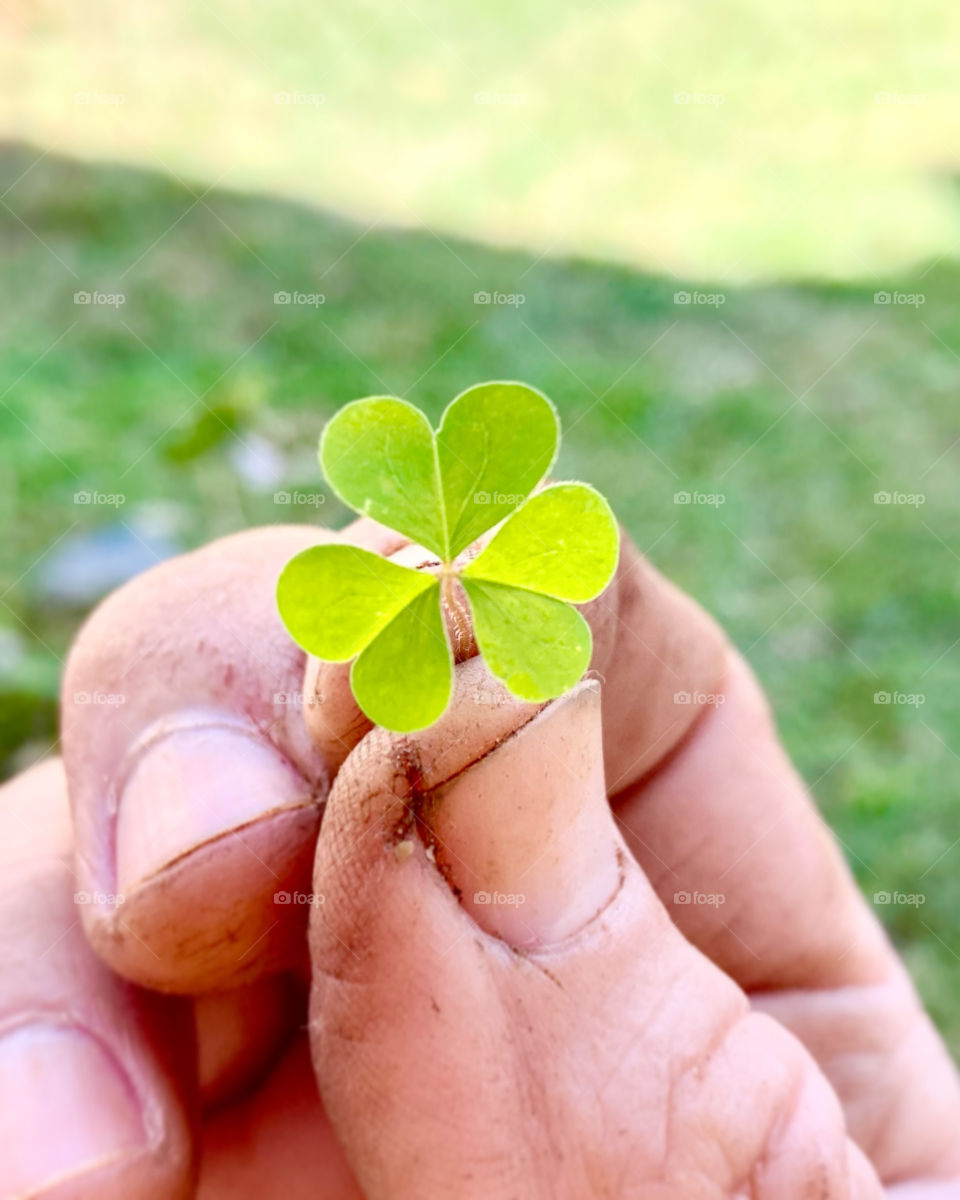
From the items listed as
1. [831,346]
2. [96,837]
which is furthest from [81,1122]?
[831,346]

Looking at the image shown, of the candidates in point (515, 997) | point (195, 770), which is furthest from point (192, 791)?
point (515, 997)

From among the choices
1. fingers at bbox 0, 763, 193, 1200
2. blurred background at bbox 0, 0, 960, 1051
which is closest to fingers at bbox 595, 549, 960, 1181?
fingers at bbox 0, 763, 193, 1200

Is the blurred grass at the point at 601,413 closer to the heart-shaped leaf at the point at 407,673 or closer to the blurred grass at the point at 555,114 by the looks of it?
the blurred grass at the point at 555,114

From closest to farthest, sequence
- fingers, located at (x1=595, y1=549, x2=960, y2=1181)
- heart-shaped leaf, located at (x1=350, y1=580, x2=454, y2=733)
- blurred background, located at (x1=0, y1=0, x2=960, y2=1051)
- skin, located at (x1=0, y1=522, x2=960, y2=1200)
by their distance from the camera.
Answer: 1. heart-shaped leaf, located at (x1=350, y1=580, x2=454, y2=733)
2. skin, located at (x1=0, y1=522, x2=960, y2=1200)
3. fingers, located at (x1=595, y1=549, x2=960, y2=1181)
4. blurred background, located at (x1=0, y1=0, x2=960, y2=1051)

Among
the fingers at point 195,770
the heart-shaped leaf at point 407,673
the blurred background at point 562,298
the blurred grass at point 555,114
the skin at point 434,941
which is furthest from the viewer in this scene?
the blurred grass at point 555,114

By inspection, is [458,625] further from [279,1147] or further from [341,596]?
[279,1147]

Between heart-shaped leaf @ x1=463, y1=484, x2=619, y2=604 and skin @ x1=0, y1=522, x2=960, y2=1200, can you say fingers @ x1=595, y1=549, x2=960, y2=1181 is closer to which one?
skin @ x1=0, y1=522, x2=960, y2=1200

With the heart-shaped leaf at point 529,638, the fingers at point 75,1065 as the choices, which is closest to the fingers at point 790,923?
the heart-shaped leaf at point 529,638

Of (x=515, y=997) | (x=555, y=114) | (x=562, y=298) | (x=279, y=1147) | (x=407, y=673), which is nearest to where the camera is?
(x=407, y=673)
